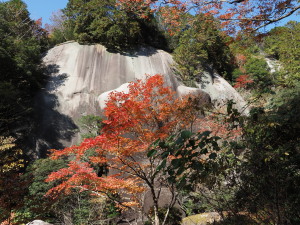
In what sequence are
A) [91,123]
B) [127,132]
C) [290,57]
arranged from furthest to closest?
[290,57] → [91,123] → [127,132]

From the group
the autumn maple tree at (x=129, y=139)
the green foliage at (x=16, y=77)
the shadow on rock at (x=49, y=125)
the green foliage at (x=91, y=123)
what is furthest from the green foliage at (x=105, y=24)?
the autumn maple tree at (x=129, y=139)

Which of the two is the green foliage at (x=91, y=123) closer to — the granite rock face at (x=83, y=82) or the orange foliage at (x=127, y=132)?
the granite rock face at (x=83, y=82)

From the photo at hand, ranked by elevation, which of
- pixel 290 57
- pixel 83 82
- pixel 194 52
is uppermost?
pixel 194 52

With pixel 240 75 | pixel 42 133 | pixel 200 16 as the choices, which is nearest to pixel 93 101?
pixel 42 133

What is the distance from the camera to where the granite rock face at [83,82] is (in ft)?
46.2

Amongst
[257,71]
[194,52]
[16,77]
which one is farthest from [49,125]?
[257,71]

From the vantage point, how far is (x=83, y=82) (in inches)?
660

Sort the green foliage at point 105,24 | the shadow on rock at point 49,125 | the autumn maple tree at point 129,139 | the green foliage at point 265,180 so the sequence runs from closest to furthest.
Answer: the green foliage at point 265,180
the autumn maple tree at point 129,139
the shadow on rock at point 49,125
the green foliage at point 105,24

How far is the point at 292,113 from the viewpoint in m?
5.59

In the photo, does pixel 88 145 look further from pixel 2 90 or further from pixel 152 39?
pixel 152 39

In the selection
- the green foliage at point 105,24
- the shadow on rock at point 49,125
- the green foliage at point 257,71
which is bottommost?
the shadow on rock at point 49,125

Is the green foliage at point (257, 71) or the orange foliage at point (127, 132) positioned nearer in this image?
the orange foliage at point (127, 132)

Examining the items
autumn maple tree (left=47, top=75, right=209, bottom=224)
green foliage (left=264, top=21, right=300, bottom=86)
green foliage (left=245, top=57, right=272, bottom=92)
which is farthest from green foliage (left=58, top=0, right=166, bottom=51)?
green foliage (left=245, top=57, right=272, bottom=92)

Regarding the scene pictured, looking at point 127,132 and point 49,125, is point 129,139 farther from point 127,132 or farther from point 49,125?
point 49,125
